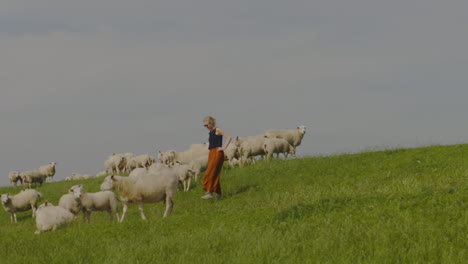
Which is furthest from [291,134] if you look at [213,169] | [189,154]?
[213,169]

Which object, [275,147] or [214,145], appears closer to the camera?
[214,145]

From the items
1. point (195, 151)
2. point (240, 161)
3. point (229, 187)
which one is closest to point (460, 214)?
point (229, 187)

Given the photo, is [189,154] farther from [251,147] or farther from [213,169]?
[213,169]

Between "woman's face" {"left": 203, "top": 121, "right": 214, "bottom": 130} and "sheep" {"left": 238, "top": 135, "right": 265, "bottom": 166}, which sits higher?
"woman's face" {"left": 203, "top": 121, "right": 214, "bottom": 130}

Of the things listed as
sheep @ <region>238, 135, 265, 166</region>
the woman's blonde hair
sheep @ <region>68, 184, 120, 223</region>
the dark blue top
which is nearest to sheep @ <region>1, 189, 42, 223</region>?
sheep @ <region>68, 184, 120, 223</region>

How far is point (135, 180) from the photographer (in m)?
14.8

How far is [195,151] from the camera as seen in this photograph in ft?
96.0

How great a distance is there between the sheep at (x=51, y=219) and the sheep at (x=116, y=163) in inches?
791

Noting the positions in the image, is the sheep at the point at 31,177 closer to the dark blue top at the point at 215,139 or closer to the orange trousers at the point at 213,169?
the orange trousers at the point at 213,169

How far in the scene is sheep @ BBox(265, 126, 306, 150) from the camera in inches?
1238

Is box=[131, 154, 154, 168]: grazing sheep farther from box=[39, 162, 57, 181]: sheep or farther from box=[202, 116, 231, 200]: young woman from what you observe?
box=[202, 116, 231, 200]: young woman

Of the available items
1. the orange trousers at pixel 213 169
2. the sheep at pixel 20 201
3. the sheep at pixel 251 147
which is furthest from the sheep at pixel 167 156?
the orange trousers at pixel 213 169

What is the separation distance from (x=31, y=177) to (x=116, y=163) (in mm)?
6090

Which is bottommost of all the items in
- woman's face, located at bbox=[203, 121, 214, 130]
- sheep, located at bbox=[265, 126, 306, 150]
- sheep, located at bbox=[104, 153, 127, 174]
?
sheep, located at bbox=[104, 153, 127, 174]
